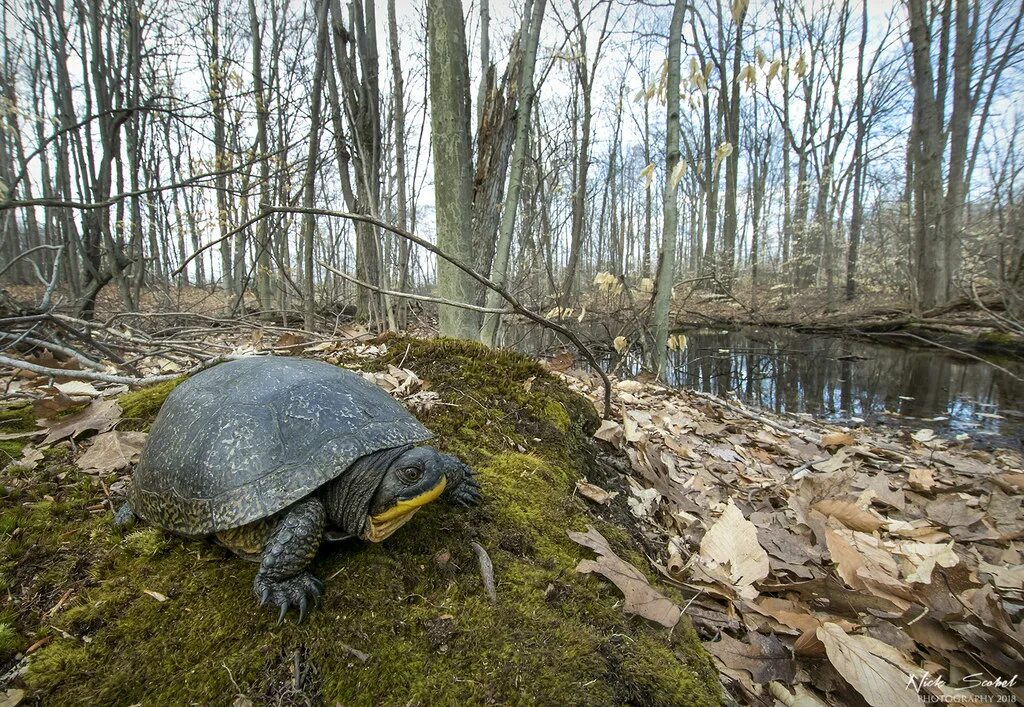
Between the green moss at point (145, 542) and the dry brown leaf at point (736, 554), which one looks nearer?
the green moss at point (145, 542)

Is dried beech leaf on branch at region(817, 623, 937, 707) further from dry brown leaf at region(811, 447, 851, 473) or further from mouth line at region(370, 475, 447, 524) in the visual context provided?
dry brown leaf at region(811, 447, 851, 473)

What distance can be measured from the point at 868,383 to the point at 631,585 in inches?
393

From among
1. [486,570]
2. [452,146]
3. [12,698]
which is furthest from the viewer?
[452,146]

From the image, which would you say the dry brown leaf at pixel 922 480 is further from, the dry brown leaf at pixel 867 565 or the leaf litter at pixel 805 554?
the dry brown leaf at pixel 867 565

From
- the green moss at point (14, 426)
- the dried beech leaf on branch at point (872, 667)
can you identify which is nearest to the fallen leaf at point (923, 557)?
the dried beech leaf on branch at point (872, 667)

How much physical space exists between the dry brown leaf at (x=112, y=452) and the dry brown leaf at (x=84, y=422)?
0.20 ft

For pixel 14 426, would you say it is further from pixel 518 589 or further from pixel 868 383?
pixel 868 383

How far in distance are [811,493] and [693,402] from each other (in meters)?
2.87

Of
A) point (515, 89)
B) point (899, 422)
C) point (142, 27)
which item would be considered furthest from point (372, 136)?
point (899, 422)

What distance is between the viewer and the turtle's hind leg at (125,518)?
1615 millimetres

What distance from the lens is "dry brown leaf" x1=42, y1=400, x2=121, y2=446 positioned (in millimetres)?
2098

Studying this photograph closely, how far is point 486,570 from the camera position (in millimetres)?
1479

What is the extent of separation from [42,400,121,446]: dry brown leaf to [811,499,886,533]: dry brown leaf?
388 cm

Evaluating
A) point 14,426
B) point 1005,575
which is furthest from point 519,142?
point 1005,575
